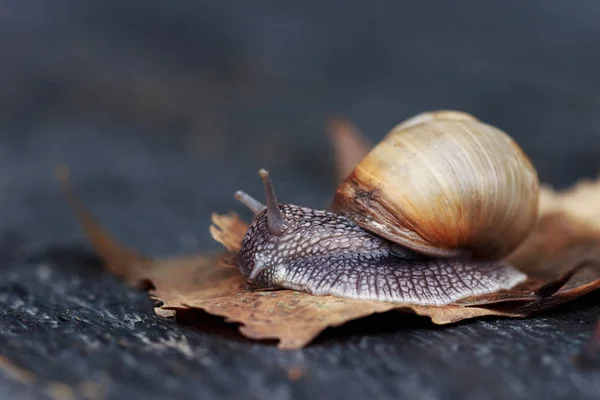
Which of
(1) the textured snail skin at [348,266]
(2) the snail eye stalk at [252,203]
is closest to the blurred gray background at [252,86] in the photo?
(2) the snail eye stalk at [252,203]

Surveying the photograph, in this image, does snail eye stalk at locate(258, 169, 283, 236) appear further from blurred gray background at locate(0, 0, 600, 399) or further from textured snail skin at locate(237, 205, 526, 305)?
blurred gray background at locate(0, 0, 600, 399)

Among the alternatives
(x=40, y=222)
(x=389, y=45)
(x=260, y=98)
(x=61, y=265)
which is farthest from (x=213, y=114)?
(x=61, y=265)

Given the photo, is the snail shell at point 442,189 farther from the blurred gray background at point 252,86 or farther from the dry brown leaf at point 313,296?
the blurred gray background at point 252,86

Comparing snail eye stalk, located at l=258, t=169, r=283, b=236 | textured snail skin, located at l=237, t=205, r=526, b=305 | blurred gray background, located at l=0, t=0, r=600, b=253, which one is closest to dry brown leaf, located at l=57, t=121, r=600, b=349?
textured snail skin, located at l=237, t=205, r=526, b=305

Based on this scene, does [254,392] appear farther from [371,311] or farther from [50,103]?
[50,103]

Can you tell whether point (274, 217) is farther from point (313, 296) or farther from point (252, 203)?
point (313, 296)

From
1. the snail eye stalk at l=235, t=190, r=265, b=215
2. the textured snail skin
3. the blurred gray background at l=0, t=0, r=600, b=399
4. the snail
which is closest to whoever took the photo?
the textured snail skin
